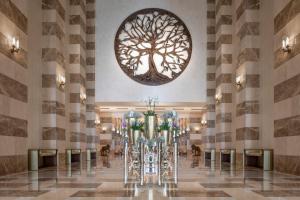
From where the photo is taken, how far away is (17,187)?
800cm

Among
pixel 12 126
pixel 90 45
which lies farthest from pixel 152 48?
pixel 12 126

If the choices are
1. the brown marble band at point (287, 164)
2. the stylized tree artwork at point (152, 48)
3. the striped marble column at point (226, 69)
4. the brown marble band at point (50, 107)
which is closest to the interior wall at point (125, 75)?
the stylized tree artwork at point (152, 48)

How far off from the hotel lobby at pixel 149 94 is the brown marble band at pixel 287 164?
0.03 metres

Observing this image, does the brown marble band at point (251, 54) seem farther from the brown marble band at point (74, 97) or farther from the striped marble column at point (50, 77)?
the brown marble band at point (74, 97)

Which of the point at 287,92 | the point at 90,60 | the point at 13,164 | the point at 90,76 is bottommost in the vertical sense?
the point at 13,164

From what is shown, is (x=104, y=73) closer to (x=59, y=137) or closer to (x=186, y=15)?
(x=186, y=15)

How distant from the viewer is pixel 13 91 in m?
11.8

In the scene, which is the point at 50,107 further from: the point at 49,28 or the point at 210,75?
the point at 210,75

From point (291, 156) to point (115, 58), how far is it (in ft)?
54.1

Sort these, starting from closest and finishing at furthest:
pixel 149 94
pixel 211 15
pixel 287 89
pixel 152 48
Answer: pixel 287 89, pixel 211 15, pixel 149 94, pixel 152 48

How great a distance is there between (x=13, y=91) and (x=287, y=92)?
6.64 meters

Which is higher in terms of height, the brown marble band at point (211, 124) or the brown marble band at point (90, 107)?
the brown marble band at point (90, 107)

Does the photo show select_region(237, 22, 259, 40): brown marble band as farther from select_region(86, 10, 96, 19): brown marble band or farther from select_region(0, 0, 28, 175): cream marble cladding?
select_region(86, 10, 96, 19): brown marble band

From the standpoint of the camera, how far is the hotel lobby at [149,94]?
9211mm
